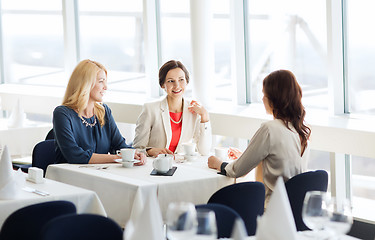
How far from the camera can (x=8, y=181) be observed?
329cm

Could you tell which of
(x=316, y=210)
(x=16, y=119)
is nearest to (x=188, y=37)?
(x=16, y=119)

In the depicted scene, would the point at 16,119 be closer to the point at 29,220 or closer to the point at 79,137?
the point at 79,137

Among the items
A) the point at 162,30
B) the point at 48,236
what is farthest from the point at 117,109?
the point at 48,236

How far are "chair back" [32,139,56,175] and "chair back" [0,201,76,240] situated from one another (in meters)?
2.04

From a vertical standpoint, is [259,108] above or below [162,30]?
below

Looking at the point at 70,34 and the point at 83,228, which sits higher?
the point at 70,34

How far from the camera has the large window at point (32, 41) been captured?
344 inches

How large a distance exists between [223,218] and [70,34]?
5680 millimetres

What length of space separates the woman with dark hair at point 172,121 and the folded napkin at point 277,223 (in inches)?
91.0

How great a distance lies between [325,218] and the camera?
92.5 inches

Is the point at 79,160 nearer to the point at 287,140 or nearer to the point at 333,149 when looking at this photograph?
the point at 287,140

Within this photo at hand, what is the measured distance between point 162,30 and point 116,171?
3408 mm

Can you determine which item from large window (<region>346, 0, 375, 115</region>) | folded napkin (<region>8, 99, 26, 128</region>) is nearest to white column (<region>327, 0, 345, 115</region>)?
large window (<region>346, 0, 375, 115</region>)

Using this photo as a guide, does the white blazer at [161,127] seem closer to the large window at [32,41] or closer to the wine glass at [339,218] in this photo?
the wine glass at [339,218]
